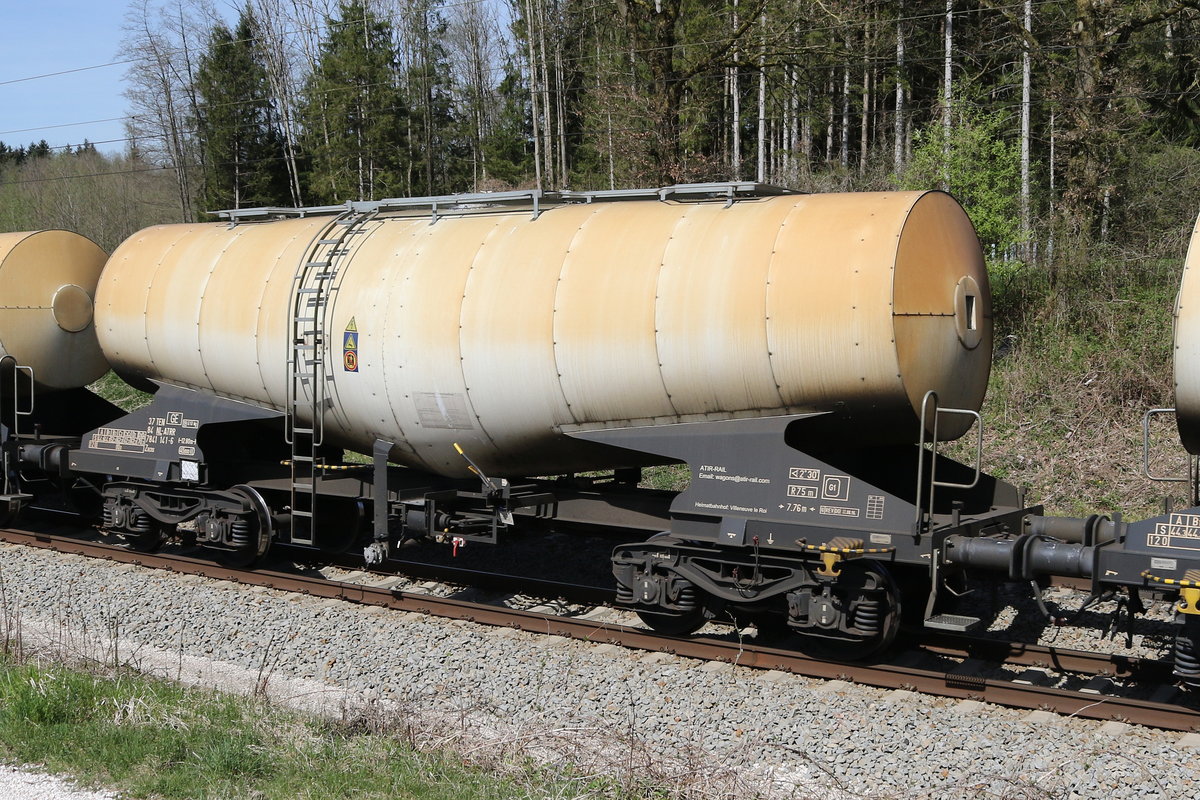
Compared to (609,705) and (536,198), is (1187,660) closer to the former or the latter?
Answer: (609,705)

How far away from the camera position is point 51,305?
13.6m

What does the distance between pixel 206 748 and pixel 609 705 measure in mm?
2855

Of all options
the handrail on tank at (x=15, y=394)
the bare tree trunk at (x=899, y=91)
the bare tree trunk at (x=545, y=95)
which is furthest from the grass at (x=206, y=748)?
the bare tree trunk at (x=545, y=95)

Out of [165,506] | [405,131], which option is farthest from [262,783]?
[405,131]

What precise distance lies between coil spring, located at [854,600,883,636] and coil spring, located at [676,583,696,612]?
1400 millimetres

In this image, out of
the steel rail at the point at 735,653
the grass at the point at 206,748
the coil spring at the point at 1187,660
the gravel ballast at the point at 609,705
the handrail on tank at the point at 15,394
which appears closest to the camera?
the grass at the point at 206,748

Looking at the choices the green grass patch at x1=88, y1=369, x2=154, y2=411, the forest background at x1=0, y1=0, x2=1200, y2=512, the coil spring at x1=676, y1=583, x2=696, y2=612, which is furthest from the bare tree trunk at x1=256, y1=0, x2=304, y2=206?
the coil spring at x1=676, y1=583, x2=696, y2=612

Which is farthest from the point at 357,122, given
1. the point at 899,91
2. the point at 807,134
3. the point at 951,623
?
the point at 951,623

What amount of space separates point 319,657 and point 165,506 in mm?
4003

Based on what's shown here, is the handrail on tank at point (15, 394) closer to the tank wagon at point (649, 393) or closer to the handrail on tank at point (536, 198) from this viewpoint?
the tank wagon at point (649, 393)

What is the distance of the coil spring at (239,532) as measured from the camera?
37.2 feet

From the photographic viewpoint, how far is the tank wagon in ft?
25.1

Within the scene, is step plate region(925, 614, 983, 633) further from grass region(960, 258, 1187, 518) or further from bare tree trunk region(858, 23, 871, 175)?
bare tree trunk region(858, 23, 871, 175)

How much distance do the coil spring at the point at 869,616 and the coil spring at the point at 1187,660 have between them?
2005 millimetres
